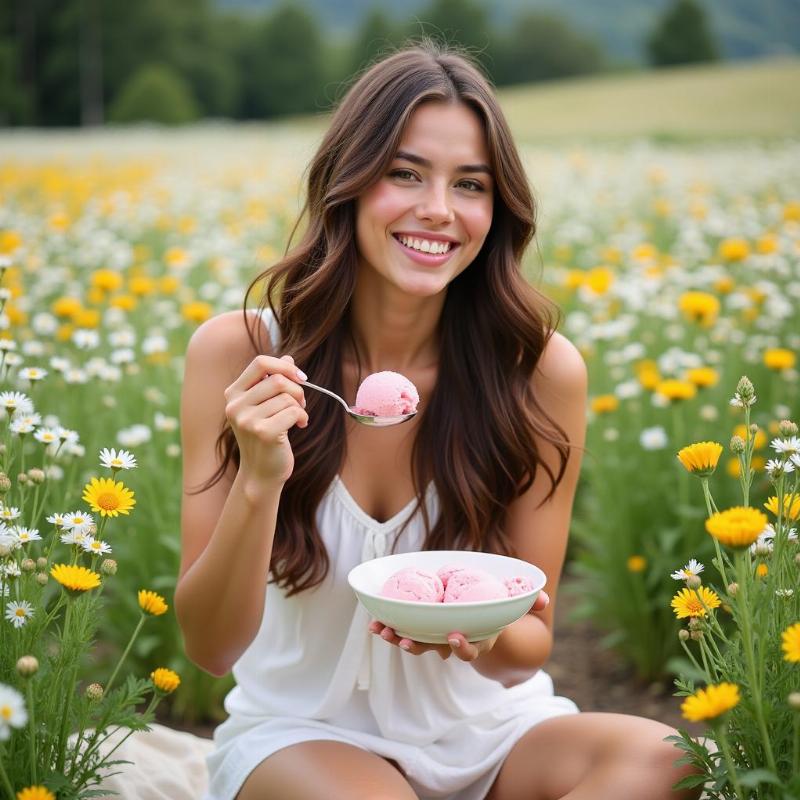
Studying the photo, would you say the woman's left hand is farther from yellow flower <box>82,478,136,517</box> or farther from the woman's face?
the woman's face

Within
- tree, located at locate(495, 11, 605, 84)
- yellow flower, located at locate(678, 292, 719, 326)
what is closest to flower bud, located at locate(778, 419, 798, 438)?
yellow flower, located at locate(678, 292, 719, 326)

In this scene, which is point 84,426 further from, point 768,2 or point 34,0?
point 34,0

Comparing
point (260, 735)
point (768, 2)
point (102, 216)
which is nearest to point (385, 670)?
point (260, 735)

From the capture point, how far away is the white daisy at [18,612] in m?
1.17

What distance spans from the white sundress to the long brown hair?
2.5 inches

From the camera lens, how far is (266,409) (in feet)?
4.52

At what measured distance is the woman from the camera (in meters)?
1.73

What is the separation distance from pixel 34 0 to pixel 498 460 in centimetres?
3661

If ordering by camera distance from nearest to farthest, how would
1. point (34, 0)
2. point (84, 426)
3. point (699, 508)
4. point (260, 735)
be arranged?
point (260, 735) < point (699, 508) < point (84, 426) < point (34, 0)

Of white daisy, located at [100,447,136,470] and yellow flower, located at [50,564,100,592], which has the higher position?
white daisy, located at [100,447,136,470]

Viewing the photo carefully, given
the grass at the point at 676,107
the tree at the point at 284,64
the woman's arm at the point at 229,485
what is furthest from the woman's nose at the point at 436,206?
the tree at the point at 284,64

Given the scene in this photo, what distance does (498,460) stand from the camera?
1921 millimetres

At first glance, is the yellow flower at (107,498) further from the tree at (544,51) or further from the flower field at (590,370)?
the tree at (544,51)

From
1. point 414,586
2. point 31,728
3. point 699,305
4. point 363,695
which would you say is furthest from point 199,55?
point 31,728
